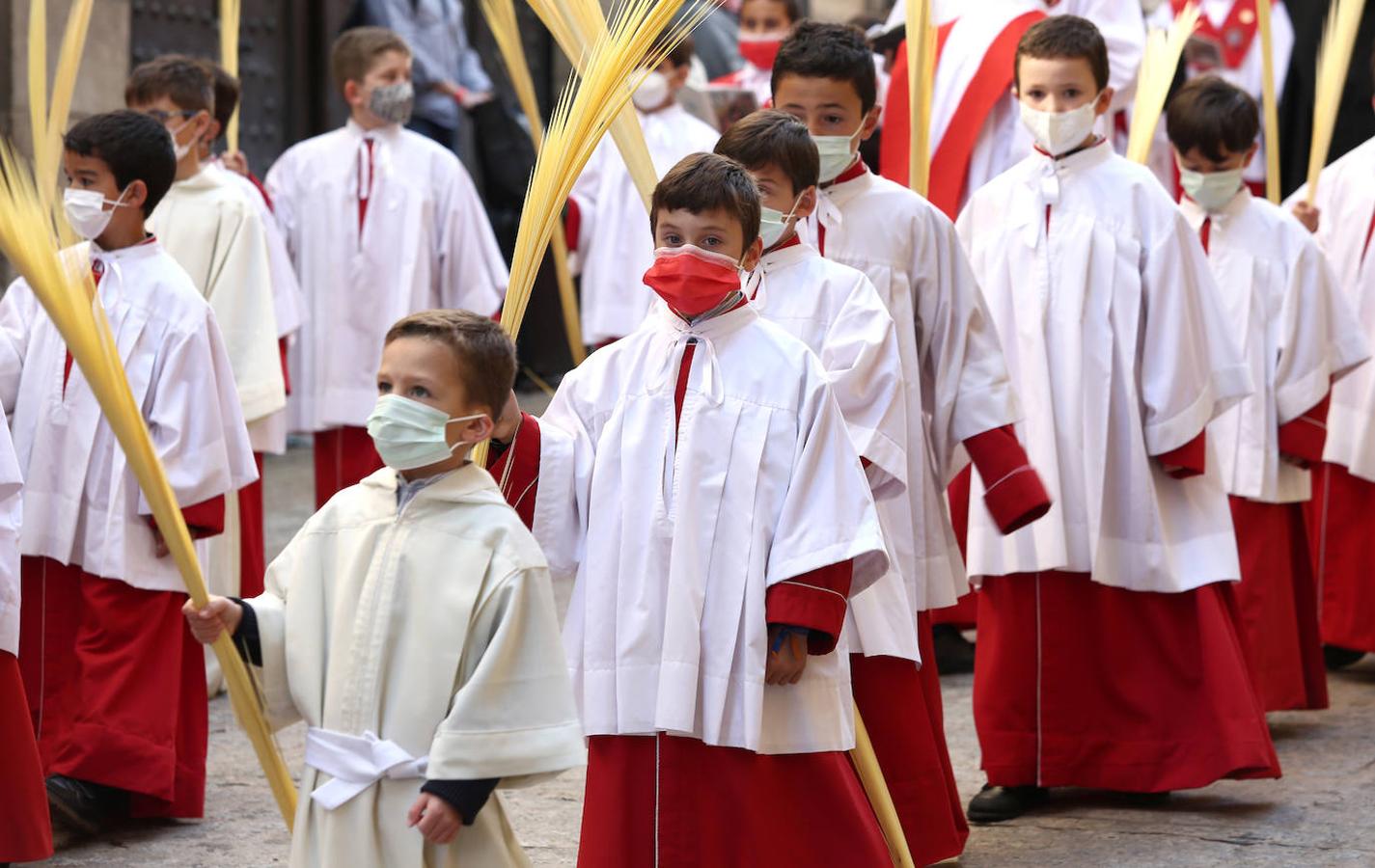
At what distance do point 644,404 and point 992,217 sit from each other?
2.05 metres

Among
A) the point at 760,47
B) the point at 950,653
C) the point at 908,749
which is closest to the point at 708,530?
the point at 908,749

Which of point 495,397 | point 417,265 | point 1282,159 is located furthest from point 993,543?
point 1282,159

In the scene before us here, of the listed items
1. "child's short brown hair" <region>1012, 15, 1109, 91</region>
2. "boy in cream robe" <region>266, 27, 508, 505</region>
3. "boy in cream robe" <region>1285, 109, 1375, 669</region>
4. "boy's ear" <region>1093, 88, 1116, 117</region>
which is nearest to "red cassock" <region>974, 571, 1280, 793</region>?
"boy's ear" <region>1093, 88, 1116, 117</region>

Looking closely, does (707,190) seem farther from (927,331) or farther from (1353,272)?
(1353,272)

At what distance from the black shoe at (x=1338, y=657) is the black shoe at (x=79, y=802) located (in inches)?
169

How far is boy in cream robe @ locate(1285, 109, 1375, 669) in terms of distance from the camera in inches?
301

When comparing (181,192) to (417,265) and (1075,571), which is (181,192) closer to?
(417,265)

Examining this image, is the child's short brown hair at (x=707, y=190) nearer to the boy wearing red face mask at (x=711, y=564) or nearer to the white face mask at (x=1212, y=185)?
the boy wearing red face mask at (x=711, y=564)

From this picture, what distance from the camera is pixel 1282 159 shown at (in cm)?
1145

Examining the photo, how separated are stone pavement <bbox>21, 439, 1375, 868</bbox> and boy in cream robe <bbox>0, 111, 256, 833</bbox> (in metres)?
0.19

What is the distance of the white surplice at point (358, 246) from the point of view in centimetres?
834

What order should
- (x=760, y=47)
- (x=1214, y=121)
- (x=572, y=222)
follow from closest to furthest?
1. (x=1214, y=121)
2. (x=572, y=222)
3. (x=760, y=47)

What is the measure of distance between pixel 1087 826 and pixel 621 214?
4609 mm

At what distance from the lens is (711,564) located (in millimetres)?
4145
